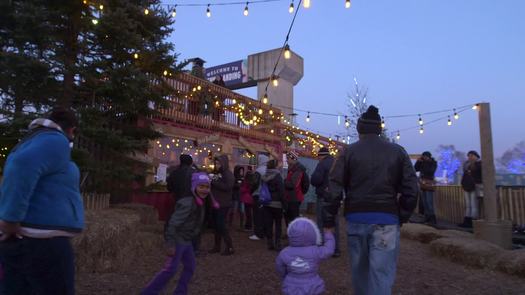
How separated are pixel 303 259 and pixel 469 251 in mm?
4767

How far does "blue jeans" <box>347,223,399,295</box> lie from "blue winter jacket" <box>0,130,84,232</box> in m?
2.30

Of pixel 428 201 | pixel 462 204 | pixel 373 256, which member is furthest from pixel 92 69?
pixel 462 204

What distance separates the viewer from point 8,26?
1043cm

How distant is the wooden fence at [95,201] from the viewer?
8.41 meters

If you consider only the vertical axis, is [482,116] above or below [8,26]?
below

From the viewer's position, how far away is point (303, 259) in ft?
11.2

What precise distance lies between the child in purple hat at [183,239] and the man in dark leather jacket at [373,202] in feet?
5.49

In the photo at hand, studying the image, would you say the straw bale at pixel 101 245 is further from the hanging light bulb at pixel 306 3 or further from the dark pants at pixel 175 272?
the hanging light bulb at pixel 306 3

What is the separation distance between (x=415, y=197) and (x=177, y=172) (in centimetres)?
466

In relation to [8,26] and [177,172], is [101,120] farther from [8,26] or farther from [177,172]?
[8,26]

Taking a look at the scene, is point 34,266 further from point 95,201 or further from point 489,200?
point 489,200

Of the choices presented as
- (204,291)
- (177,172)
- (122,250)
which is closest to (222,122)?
(177,172)

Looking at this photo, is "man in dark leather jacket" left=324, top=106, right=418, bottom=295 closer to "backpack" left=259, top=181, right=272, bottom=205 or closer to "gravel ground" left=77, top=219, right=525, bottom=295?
"gravel ground" left=77, top=219, right=525, bottom=295

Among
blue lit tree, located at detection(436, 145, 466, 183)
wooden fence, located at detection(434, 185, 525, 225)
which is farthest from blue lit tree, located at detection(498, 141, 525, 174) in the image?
wooden fence, located at detection(434, 185, 525, 225)
